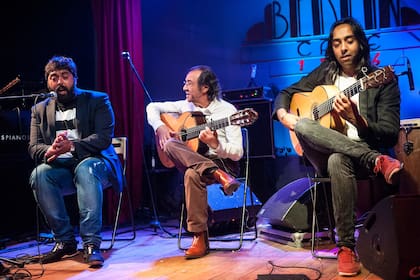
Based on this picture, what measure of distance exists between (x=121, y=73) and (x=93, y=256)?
2.49 metres

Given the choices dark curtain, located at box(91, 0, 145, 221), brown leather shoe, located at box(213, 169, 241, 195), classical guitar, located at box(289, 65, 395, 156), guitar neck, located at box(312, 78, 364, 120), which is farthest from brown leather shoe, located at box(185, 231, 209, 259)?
dark curtain, located at box(91, 0, 145, 221)

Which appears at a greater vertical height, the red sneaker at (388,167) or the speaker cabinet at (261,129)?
the speaker cabinet at (261,129)

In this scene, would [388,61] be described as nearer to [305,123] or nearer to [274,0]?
[274,0]

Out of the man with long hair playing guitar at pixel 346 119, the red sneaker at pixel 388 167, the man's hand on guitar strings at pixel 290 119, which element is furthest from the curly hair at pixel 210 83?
the red sneaker at pixel 388 167

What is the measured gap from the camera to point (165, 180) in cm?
529

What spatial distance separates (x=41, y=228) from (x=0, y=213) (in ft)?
1.88

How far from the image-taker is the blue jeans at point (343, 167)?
2432mm

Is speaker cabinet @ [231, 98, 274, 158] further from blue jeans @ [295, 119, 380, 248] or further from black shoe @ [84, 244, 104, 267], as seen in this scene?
black shoe @ [84, 244, 104, 267]

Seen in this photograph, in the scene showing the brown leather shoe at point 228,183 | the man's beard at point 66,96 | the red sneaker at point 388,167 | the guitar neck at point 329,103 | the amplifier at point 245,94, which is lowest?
the brown leather shoe at point 228,183

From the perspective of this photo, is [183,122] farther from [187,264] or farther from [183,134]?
[187,264]

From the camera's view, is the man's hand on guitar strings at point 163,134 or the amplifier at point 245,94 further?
the amplifier at point 245,94

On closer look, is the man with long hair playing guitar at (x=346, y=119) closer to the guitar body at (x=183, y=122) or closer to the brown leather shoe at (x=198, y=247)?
the guitar body at (x=183, y=122)

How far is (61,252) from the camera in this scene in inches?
124

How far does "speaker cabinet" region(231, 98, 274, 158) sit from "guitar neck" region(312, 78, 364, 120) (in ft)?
5.76
